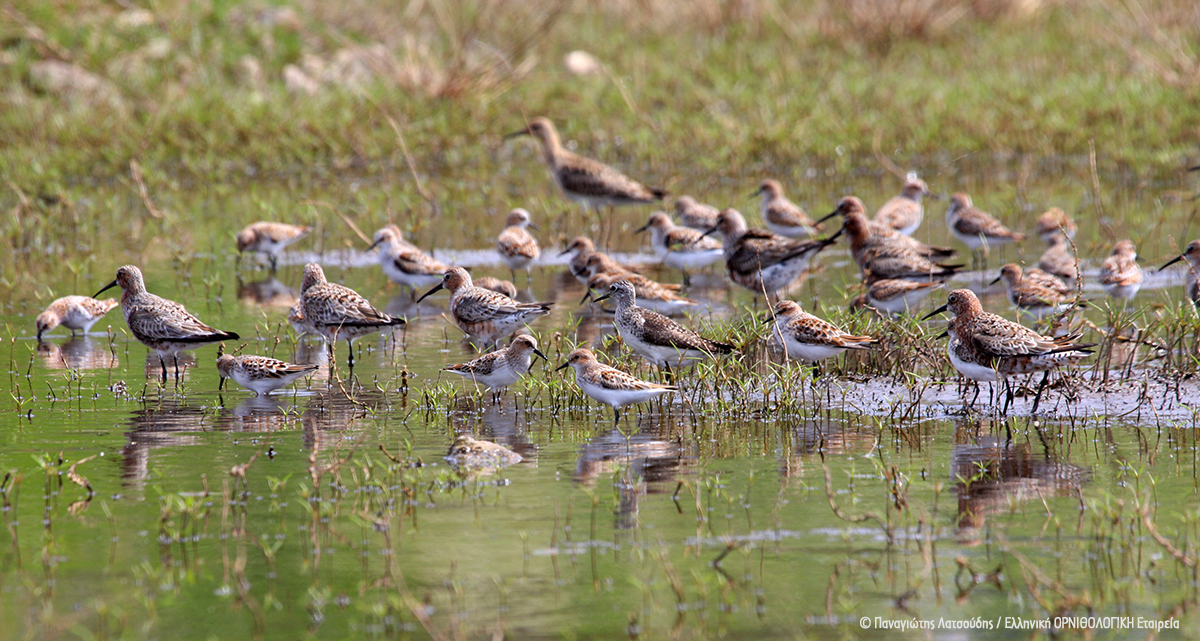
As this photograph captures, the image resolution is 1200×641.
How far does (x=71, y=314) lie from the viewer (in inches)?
512

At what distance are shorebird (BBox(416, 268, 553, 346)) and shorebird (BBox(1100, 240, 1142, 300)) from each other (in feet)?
17.6

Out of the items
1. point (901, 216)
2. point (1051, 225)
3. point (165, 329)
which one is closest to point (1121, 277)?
point (1051, 225)

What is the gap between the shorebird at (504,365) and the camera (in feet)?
33.9

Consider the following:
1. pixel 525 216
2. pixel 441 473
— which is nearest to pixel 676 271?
pixel 525 216

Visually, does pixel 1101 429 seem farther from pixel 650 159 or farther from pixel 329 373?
pixel 650 159

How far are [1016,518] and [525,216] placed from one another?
10.1m

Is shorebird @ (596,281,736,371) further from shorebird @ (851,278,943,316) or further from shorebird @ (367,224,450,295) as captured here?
shorebird @ (367,224,450,295)

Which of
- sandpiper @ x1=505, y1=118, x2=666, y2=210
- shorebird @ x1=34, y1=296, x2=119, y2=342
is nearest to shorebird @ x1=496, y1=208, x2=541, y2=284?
sandpiper @ x1=505, y1=118, x2=666, y2=210

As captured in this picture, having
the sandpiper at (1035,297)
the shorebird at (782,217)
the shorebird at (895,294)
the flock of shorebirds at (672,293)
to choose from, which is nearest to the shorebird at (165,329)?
the flock of shorebirds at (672,293)

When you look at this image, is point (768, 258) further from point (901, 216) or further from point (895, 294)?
point (901, 216)

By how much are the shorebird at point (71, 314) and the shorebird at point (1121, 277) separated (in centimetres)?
952

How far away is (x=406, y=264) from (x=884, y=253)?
4.94 meters

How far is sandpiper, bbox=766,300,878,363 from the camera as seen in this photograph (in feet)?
34.9

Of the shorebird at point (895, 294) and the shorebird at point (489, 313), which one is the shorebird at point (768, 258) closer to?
the shorebird at point (895, 294)
